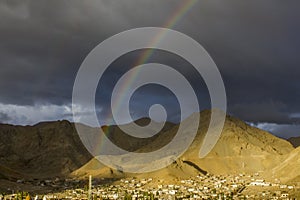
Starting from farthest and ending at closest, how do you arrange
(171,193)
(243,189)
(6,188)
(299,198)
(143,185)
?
(143,185), (6,188), (243,189), (171,193), (299,198)

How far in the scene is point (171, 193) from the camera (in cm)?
15512

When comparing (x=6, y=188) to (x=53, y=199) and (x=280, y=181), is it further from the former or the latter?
(x=280, y=181)

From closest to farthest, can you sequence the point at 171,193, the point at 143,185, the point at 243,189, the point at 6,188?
the point at 171,193, the point at 243,189, the point at 6,188, the point at 143,185

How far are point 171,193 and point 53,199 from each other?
44437mm

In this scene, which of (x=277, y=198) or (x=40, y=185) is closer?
(x=277, y=198)

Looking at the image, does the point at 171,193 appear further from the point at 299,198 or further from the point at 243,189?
the point at 299,198

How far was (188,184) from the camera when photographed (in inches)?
7746

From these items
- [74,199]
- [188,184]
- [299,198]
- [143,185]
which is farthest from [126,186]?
[299,198]

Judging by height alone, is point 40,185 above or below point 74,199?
above

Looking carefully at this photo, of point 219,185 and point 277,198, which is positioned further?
point 219,185

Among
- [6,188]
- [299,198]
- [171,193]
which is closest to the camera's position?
[299,198]

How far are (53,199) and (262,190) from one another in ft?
258

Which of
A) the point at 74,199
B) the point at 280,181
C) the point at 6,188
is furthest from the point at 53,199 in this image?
the point at 280,181

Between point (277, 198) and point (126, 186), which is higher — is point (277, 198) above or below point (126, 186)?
below
